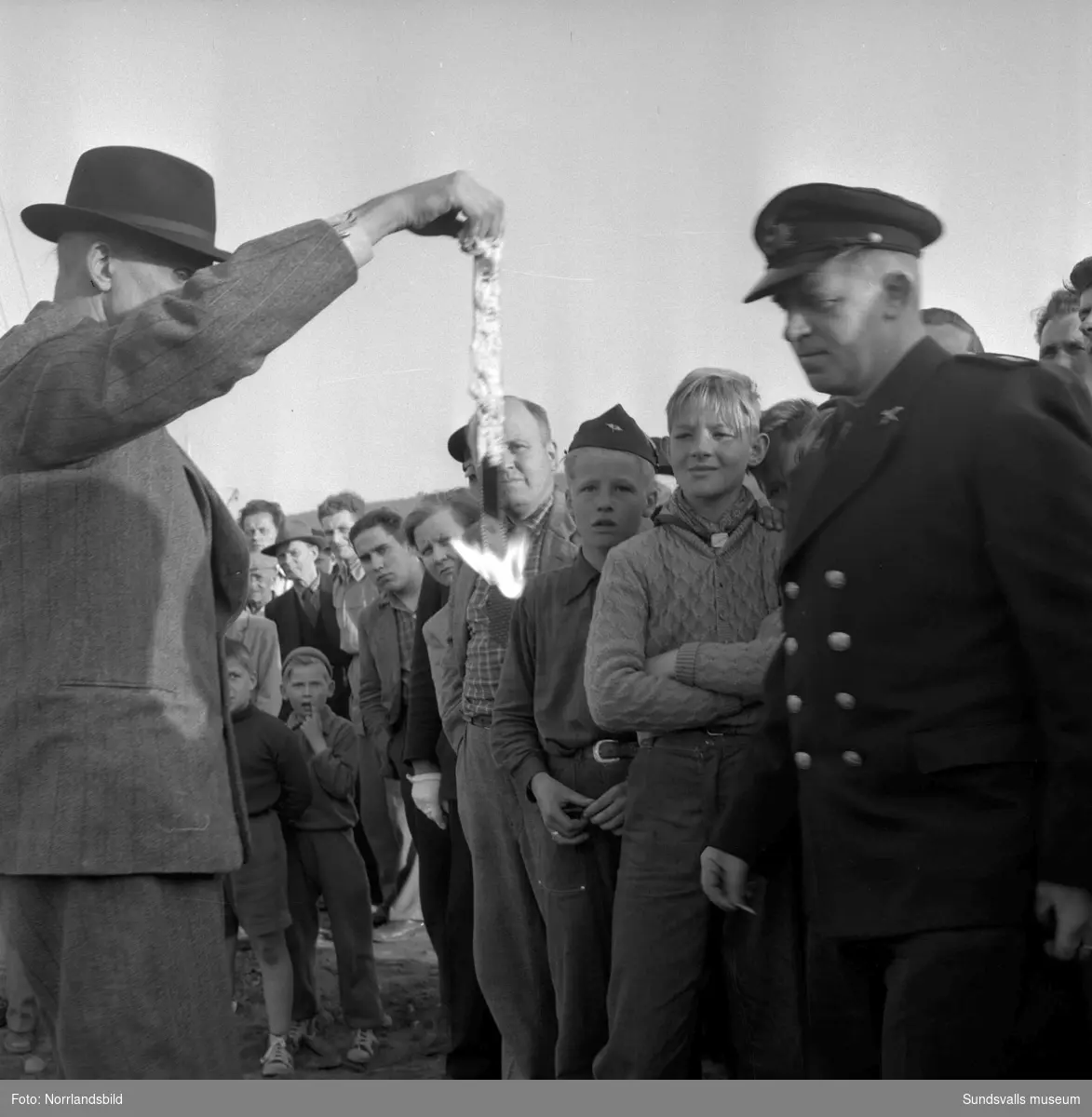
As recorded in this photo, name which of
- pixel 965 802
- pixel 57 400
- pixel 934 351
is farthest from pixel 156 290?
pixel 965 802

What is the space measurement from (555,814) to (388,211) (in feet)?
5.74

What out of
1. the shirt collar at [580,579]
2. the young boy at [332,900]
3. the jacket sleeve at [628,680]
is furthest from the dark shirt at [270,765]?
the jacket sleeve at [628,680]

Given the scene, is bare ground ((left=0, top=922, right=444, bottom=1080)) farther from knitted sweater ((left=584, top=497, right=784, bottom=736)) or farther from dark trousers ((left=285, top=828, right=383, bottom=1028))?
knitted sweater ((left=584, top=497, right=784, bottom=736))

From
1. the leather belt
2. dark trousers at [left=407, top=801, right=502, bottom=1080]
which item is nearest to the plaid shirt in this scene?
dark trousers at [left=407, top=801, right=502, bottom=1080]

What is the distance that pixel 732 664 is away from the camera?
125 inches

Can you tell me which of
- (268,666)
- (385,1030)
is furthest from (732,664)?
(268,666)

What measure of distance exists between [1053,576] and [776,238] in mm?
828

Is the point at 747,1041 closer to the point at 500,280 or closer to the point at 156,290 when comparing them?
the point at 500,280

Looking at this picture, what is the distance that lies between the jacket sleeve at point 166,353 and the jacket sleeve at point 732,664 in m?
1.30

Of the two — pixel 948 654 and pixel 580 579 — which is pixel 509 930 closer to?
pixel 580 579

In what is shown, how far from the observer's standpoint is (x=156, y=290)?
2.53 metres

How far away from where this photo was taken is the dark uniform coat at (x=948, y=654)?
2.10m

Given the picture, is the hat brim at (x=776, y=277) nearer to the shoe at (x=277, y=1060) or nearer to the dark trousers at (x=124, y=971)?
the dark trousers at (x=124, y=971)

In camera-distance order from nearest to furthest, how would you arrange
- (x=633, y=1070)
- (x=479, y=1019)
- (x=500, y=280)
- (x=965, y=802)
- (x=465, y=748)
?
(x=965, y=802) → (x=500, y=280) → (x=633, y=1070) → (x=465, y=748) → (x=479, y=1019)
